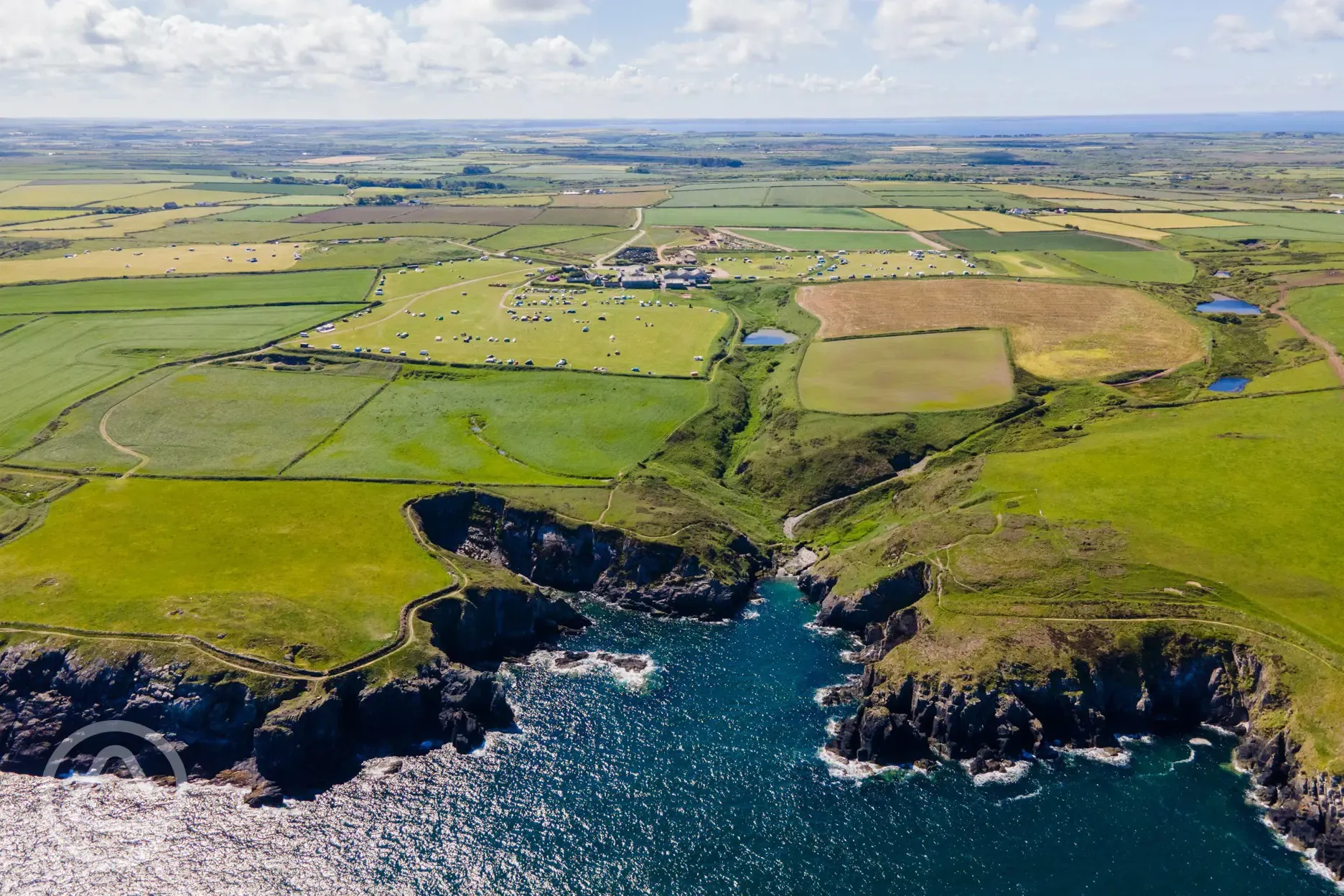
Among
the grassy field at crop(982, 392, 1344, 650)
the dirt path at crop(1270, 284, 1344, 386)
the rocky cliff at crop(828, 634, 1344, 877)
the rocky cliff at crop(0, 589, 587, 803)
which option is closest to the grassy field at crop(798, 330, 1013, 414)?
the grassy field at crop(982, 392, 1344, 650)

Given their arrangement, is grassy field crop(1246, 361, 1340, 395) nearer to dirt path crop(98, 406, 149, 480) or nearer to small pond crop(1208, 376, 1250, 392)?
small pond crop(1208, 376, 1250, 392)

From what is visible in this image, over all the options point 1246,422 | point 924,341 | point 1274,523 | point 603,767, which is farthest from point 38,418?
point 1246,422

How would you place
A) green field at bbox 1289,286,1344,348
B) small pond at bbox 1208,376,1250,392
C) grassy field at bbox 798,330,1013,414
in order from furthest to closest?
green field at bbox 1289,286,1344,348 → small pond at bbox 1208,376,1250,392 → grassy field at bbox 798,330,1013,414

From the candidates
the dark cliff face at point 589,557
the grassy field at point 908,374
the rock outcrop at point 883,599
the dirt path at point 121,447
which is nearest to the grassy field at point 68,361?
the dirt path at point 121,447

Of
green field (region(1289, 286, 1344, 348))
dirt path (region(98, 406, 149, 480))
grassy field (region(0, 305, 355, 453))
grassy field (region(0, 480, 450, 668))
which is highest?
green field (region(1289, 286, 1344, 348))

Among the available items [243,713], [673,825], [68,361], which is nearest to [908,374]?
[673,825]

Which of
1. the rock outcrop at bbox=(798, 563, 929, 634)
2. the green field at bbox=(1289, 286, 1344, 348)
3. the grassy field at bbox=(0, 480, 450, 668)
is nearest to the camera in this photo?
the grassy field at bbox=(0, 480, 450, 668)

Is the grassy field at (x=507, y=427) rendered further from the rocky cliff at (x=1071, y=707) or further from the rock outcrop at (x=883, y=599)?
the rocky cliff at (x=1071, y=707)
